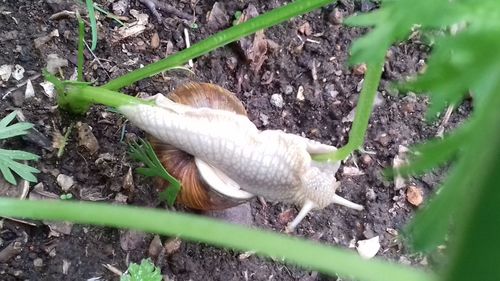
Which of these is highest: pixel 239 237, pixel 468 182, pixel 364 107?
pixel 468 182

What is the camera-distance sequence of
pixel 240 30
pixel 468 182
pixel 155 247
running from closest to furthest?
pixel 468 182, pixel 240 30, pixel 155 247

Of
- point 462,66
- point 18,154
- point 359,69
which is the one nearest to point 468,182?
point 462,66

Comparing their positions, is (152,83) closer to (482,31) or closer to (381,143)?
(381,143)

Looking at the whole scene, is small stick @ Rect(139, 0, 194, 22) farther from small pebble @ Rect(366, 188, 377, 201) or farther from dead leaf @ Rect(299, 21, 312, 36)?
small pebble @ Rect(366, 188, 377, 201)

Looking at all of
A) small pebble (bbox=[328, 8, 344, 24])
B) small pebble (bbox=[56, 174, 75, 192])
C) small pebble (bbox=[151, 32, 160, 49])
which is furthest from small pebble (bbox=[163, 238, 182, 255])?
small pebble (bbox=[328, 8, 344, 24])

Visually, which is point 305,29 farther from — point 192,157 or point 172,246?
point 172,246

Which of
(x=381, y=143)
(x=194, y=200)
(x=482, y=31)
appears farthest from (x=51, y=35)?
(x=482, y=31)

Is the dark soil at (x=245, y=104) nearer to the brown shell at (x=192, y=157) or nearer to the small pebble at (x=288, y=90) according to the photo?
the small pebble at (x=288, y=90)
